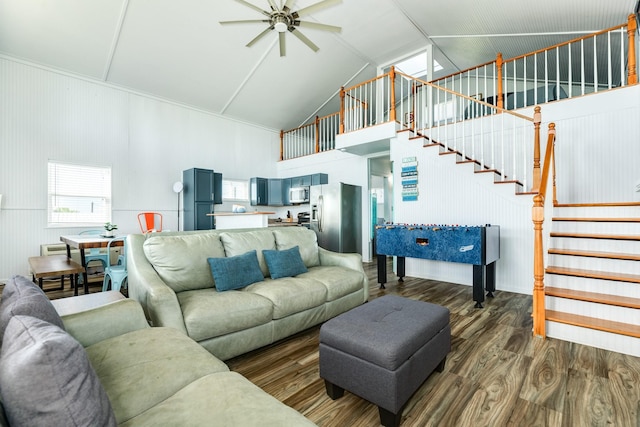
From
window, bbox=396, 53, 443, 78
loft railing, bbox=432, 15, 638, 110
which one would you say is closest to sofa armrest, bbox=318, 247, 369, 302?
loft railing, bbox=432, 15, 638, 110

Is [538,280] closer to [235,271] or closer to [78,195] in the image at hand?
[235,271]

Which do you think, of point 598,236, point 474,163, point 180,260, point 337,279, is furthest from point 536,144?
point 180,260

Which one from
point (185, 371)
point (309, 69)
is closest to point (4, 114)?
point (309, 69)

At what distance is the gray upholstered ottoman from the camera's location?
155 centimetres

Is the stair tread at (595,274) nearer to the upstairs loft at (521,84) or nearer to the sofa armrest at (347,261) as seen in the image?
the sofa armrest at (347,261)

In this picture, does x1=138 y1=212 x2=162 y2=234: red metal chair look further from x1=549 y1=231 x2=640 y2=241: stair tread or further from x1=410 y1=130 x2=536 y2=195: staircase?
x1=549 y1=231 x2=640 y2=241: stair tread

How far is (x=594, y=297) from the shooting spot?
2.64m

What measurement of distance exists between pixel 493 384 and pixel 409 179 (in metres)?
3.68

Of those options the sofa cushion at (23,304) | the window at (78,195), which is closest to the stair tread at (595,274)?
the sofa cushion at (23,304)

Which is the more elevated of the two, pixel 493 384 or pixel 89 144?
pixel 89 144

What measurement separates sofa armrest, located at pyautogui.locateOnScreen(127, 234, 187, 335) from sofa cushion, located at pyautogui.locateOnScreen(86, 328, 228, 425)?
0.37 m

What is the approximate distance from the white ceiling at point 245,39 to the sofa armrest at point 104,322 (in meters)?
4.87

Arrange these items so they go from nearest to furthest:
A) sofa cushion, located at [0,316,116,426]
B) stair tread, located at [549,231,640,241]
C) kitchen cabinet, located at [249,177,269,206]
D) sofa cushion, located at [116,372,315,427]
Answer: sofa cushion, located at [0,316,116,426] → sofa cushion, located at [116,372,315,427] → stair tread, located at [549,231,640,241] → kitchen cabinet, located at [249,177,269,206]

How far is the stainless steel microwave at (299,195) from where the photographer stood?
298 inches
